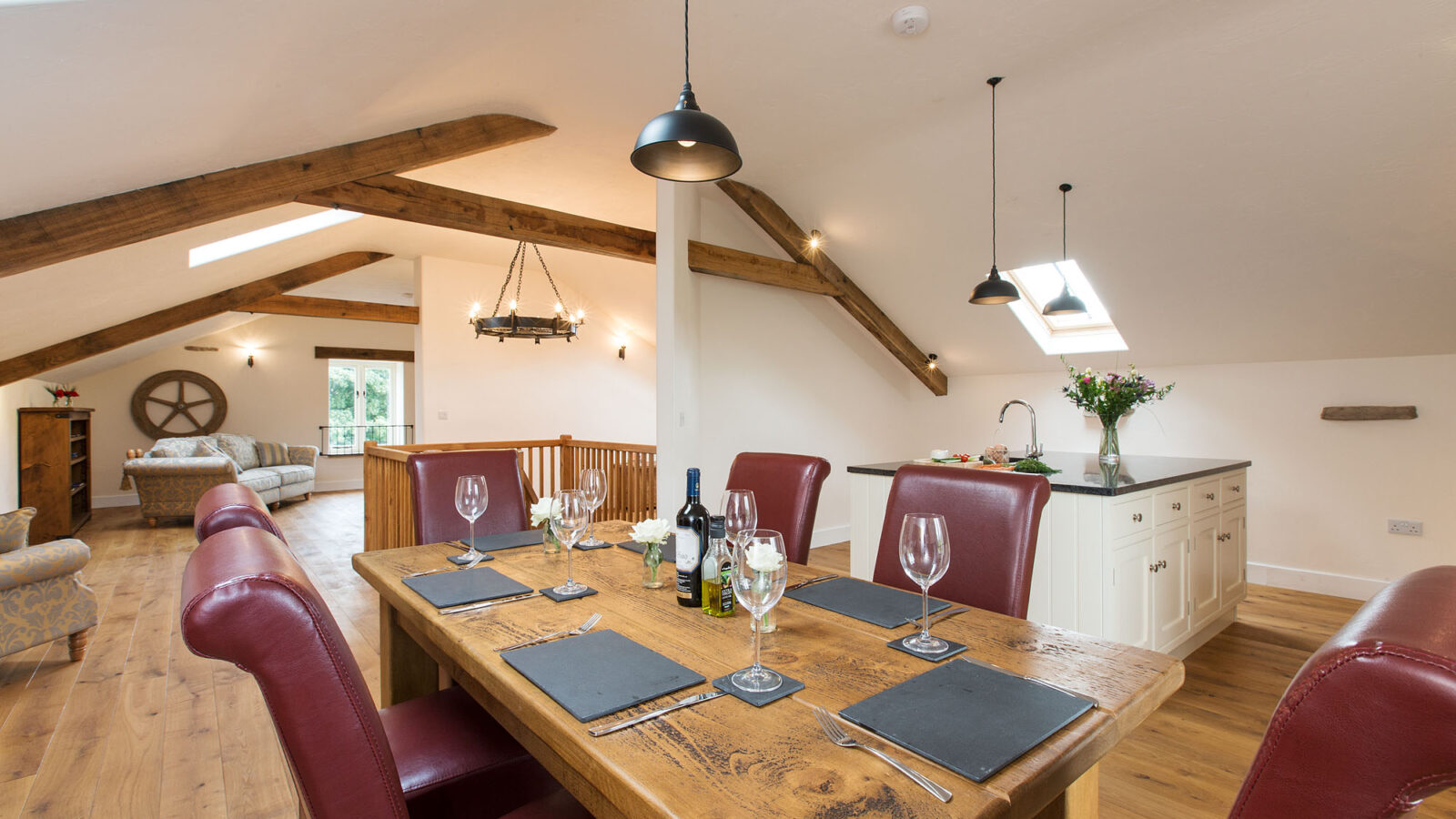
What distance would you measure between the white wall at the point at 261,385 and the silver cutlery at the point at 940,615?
32.5ft

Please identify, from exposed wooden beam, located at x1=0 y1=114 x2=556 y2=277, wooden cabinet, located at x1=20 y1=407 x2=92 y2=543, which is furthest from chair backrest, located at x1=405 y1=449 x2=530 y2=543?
wooden cabinet, located at x1=20 y1=407 x2=92 y2=543

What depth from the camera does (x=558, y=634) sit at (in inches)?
50.2

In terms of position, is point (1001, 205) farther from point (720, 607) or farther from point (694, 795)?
point (694, 795)

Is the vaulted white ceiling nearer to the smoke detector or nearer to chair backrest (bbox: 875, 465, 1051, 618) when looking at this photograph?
the smoke detector

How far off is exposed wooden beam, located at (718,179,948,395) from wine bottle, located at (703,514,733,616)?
150 inches

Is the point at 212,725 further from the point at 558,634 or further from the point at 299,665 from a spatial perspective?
the point at 299,665

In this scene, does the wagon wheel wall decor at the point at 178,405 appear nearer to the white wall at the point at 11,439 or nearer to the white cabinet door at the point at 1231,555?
the white wall at the point at 11,439

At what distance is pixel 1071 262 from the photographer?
14.9 feet

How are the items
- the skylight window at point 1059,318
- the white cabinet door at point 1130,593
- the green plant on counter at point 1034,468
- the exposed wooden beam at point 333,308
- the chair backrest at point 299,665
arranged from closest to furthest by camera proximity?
the chair backrest at point 299,665 < the white cabinet door at point 1130,593 < the green plant on counter at point 1034,468 < the skylight window at point 1059,318 < the exposed wooden beam at point 333,308

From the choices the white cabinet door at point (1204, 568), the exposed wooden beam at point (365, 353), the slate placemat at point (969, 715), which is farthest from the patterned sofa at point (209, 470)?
the white cabinet door at point (1204, 568)

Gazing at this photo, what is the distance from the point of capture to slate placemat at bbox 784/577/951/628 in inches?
54.1

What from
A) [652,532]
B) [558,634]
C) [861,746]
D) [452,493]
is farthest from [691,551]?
[452,493]

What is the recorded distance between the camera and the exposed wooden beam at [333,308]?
297 inches

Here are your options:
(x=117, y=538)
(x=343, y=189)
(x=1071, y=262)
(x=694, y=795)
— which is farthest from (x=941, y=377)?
(x=117, y=538)
